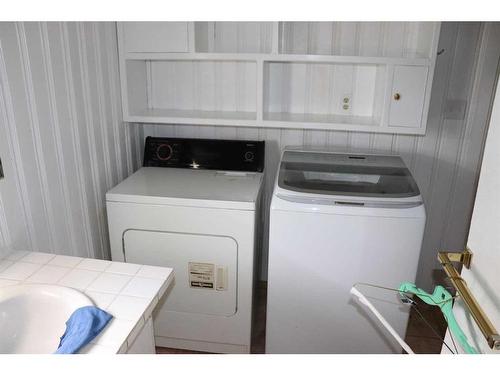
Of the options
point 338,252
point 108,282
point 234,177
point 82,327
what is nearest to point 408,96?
point 338,252

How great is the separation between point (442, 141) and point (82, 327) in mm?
2123

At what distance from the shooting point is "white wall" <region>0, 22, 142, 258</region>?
1.37 m

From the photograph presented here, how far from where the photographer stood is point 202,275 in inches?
75.5

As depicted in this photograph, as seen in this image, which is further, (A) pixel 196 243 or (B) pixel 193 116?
(B) pixel 193 116

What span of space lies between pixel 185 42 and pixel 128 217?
37.2 inches

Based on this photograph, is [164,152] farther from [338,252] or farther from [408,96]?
[408,96]

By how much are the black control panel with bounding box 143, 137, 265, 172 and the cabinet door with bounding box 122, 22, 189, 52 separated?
540 mm

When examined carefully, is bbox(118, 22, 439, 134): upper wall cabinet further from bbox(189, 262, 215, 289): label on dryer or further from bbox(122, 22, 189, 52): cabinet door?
bbox(189, 262, 215, 289): label on dryer

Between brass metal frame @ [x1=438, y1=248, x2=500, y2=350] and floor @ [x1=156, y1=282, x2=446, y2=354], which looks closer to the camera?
brass metal frame @ [x1=438, y1=248, x2=500, y2=350]

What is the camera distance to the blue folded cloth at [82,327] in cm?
88

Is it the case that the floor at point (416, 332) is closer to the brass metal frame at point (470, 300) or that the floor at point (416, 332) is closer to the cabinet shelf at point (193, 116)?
the cabinet shelf at point (193, 116)

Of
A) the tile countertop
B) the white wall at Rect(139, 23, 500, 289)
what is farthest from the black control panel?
the tile countertop
